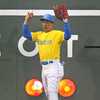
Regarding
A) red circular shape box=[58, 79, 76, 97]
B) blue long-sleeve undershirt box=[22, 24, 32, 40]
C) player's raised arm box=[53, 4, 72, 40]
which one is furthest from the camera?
red circular shape box=[58, 79, 76, 97]

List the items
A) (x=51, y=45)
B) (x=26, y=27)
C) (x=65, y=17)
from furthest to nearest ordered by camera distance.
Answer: (x=26, y=27), (x=51, y=45), (x=65, y=17)

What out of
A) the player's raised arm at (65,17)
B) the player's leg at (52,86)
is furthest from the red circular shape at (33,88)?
the player's raised arm at (65,17)

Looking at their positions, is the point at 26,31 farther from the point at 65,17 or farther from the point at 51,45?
the point at 65,17

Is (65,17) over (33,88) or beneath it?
over

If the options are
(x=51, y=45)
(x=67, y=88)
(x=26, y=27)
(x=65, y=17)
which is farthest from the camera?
(x=67, y=88)

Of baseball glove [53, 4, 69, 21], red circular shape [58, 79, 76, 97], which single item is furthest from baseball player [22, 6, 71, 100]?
red circular shape [58, 79, 76, 97]

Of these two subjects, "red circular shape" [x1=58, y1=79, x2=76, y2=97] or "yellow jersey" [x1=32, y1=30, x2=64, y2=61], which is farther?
"red circular shape" [x1=58, y1=79, x2=76, y2=97]

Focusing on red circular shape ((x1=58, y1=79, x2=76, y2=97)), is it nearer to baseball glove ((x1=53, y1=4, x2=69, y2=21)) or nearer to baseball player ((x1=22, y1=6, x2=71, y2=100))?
baseball player ((x1=22, y1=6, x2=71, y2=100))

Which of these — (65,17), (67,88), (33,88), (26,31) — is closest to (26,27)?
(26,31)

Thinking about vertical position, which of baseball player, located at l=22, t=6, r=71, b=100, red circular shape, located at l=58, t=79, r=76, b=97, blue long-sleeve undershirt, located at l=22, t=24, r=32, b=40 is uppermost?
blue long-sleeve undershirt, located at l=22, t=24, r=32, b=40

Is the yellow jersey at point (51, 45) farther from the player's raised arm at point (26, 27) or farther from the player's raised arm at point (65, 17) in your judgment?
the player's raised arm at point (26, 27)

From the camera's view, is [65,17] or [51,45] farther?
[51,45]

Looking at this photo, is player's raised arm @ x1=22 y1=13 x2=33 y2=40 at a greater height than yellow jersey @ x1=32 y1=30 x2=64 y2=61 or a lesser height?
greater

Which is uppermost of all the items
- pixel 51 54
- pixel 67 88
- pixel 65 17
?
pixel 65 17
